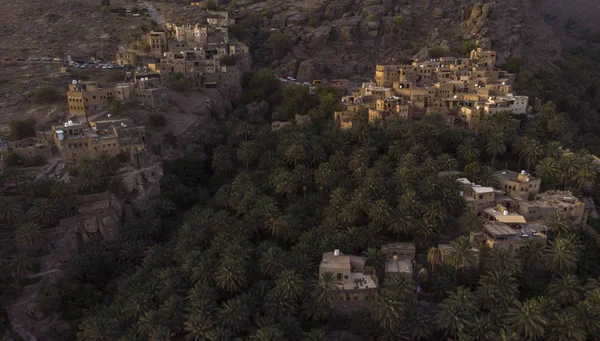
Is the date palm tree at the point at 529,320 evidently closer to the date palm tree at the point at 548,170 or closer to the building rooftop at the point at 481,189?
the building rooftop at the point at 481,189

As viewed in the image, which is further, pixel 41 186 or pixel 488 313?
pixel 41 186

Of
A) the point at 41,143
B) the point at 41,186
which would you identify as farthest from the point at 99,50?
the point at 41,186

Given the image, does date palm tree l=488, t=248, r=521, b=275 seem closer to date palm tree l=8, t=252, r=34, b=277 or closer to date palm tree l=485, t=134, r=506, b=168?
date palm tree l=485, t=134, r=506, b=168

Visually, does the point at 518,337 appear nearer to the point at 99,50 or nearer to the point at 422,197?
the point at 422,197

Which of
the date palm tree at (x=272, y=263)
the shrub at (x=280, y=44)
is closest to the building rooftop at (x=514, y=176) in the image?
the date palm tree at (x=272, y=263)

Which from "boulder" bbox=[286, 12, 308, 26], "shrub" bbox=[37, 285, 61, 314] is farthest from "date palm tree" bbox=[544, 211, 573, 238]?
"boulder" bbox=[286, 12, 308, 26]
